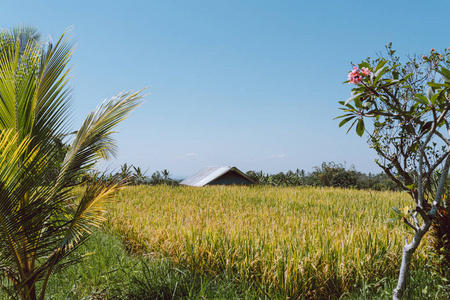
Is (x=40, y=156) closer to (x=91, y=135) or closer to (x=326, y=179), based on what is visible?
(x=91, y=135)

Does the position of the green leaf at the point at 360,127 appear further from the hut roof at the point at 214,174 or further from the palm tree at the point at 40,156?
the hut roof at the point at 214,174

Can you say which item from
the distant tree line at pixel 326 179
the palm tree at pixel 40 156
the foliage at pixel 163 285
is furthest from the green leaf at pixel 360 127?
the distant tree line at pixel 326 179

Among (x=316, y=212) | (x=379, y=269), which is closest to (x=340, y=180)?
(x=316, y=212)

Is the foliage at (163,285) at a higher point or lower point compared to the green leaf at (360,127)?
lower

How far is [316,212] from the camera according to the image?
7.21m

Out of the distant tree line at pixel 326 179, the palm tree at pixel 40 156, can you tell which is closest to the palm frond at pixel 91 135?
the palm tree at pixel 40 156

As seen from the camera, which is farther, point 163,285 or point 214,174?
point 214,174

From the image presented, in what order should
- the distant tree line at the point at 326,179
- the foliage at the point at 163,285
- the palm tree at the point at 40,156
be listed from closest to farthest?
the palm tree at the point at 40,156, the foliage at the point at 163,285, the distant tree line at the point at 326,179

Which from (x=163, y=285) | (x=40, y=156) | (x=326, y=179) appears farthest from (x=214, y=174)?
(x=40, y=156)

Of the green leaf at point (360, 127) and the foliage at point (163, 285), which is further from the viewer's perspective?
the foliage at point (163, 285)

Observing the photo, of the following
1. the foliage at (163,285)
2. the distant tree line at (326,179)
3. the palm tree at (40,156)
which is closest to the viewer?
the palm tree at (40,156)

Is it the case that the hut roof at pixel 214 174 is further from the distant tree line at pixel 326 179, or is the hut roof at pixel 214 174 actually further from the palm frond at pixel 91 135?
the palm frond at pixel 91 135

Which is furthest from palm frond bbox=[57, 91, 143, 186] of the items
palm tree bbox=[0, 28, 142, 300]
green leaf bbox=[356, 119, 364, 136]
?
green leaf bbox=[356, 119, 364, 136]

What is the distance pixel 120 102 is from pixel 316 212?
536 centimetres
